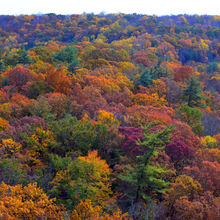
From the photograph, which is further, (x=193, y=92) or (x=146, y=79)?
(x=146, y=79)

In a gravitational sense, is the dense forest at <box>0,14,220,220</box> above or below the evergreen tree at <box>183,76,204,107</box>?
below

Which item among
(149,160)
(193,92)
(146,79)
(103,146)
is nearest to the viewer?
(149,160)

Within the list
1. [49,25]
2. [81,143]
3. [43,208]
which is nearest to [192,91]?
[81,143]

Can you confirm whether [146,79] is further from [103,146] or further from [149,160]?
[149,160]

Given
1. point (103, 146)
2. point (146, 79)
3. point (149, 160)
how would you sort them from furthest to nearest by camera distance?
point (146, 79), point (103, 146), point (149, 160)

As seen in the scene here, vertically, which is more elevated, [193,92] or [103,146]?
[193,92]

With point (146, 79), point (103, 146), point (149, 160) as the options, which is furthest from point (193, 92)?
point (149, 160)

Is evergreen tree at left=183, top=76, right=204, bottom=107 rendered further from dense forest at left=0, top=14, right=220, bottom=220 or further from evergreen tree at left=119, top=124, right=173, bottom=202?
evergreen tree at left=119, top=124, right=173, bottom=202

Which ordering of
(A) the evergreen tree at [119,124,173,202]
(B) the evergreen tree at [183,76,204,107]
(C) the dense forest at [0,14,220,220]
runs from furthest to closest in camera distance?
(B) the evergreen tree at [183,76,204,107] → (C) the dense forest at [0,14,220,220] → (A) the evergreen tree at [119,124,173,202]

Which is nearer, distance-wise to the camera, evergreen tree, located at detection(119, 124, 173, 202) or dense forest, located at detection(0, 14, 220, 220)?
evergreen tree, located at detection(119, 124, 173, 202)

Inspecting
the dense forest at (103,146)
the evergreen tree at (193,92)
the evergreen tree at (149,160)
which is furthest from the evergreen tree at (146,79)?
the evergreen tree at (149,160)

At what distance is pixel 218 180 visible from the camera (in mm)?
18000

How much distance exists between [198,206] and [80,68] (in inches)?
1544

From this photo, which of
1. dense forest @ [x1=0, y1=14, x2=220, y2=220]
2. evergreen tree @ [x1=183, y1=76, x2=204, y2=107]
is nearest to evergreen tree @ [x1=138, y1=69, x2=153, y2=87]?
dense forest @ [x1=0, y1=14, x2=220, y2=220]
